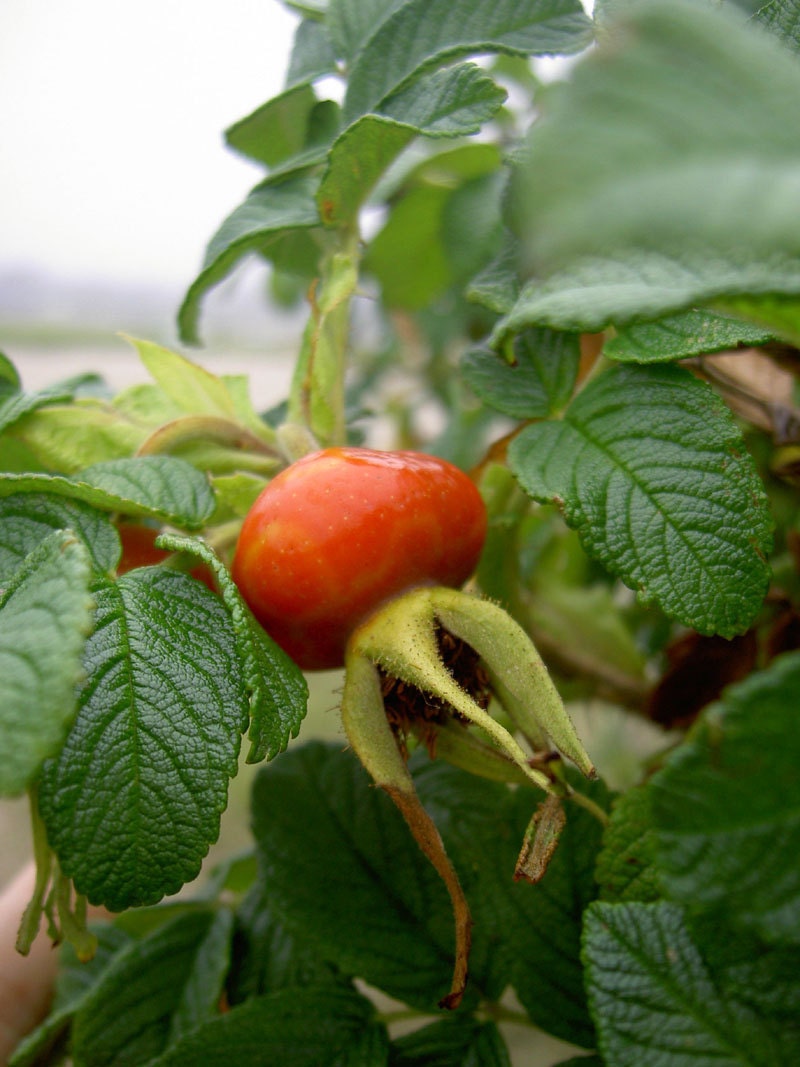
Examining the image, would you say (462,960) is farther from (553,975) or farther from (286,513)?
(286,513)

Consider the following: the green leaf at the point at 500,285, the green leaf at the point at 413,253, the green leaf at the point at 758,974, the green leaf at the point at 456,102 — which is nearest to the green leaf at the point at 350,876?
the green leaf at the point at 758,974

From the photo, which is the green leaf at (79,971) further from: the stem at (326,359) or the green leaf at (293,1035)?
the stem at (326,359)

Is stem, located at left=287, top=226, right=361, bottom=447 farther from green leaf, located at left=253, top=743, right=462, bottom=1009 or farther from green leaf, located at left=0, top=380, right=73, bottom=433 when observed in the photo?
green leaf, located at left=253, top=743, right=462, bottom=1009

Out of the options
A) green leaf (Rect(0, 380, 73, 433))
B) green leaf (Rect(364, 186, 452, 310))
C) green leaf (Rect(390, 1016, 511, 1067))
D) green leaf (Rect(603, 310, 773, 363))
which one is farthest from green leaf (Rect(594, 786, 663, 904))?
green leaf (Rect(364, 186, 452, 310))

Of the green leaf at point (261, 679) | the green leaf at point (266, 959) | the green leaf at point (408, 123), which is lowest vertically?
the green leaf at point (266, 959)

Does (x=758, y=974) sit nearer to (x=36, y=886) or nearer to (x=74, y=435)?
(x=36, y=886)

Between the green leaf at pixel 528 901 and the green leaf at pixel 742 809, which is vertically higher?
the green leaf at pixel 742 809

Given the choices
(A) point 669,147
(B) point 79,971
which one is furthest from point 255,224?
(B) point 79,971
